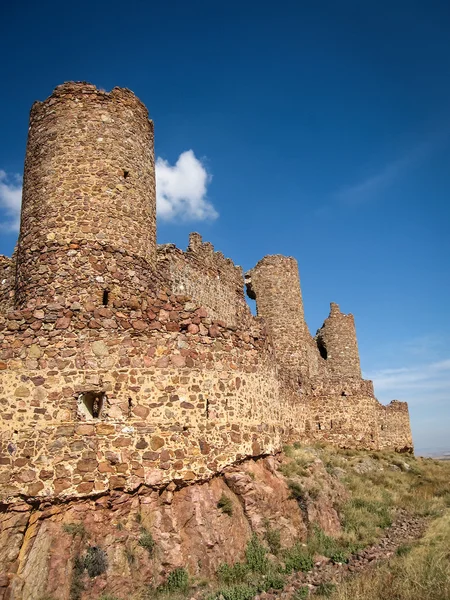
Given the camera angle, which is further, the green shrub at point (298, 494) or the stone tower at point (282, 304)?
the stone tower at point (282, 304)

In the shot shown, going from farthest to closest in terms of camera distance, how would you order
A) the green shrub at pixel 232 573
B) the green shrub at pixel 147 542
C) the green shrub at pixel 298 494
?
the green shrub at pixel 298 494, the green shrub at pixel 232 573, the green shrub at pixel 147 542

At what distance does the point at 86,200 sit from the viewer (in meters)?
12.8

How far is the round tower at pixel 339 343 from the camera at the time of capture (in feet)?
106

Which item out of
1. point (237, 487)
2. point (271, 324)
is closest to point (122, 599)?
point (237, 487)

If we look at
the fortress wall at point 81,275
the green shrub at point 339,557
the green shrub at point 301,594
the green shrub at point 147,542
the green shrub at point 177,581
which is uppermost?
the fortress wall at point 81,275

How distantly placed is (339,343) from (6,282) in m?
22.4

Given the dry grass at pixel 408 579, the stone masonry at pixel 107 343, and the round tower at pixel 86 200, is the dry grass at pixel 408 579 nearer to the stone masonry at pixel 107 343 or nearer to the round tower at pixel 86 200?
the stone masonry at pixel 107 343

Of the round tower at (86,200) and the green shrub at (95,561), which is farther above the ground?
the round tower at (86,200)

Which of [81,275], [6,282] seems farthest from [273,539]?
[6,282]

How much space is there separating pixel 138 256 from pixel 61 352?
4.17 meters

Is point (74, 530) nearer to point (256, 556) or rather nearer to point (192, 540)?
point (192, 540)

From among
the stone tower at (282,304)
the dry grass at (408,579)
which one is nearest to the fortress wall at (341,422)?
the stone tower at (282,304)

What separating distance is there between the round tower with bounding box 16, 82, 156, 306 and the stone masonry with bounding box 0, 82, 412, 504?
3 centimetres

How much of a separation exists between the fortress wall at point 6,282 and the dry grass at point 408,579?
1199 cm
